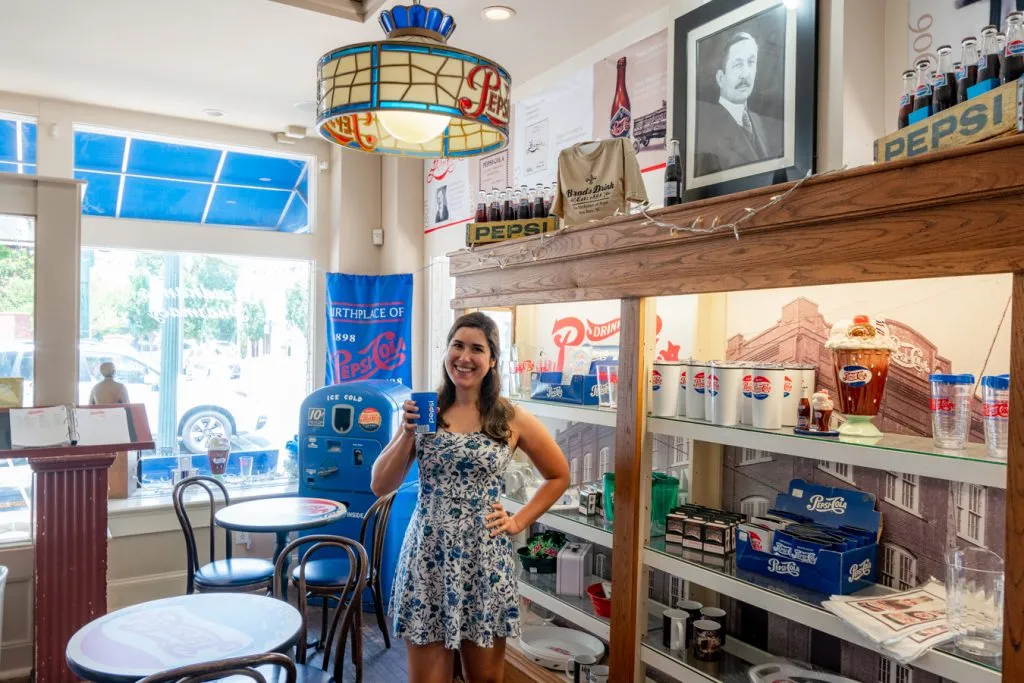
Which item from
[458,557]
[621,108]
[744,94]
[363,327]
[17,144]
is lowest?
[458,557]

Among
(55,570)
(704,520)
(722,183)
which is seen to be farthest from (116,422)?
(722,183)

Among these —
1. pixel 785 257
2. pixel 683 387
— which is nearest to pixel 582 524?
pixel 683 387

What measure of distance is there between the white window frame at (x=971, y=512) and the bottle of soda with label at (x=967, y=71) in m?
0.96

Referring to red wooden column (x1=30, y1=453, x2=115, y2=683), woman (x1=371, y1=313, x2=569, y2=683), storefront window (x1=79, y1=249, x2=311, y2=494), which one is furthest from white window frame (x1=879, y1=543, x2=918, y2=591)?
storefront window (x1=79, y1=249, x2=311, y2=494)

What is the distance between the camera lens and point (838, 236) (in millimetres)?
1756

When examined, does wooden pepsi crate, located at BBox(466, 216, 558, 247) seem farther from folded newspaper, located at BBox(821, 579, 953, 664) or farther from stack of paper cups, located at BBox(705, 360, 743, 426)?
folded newspaper, located at BBox(821, 579, 953, 664)

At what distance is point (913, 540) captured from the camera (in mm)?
2018

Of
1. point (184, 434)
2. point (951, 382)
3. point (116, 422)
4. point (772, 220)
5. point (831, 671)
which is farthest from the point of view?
point (184, 434)

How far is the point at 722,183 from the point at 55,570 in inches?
120

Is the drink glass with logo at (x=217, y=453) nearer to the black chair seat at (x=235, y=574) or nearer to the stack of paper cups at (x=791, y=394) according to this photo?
the black chair seat at (x=235, y=574)

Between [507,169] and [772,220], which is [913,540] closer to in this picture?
[772,220]

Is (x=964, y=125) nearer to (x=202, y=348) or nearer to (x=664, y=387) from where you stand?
(x=664, y=387)

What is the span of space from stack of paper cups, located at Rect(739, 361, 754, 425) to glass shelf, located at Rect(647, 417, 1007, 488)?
1.6 inches

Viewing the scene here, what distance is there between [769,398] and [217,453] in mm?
4129
